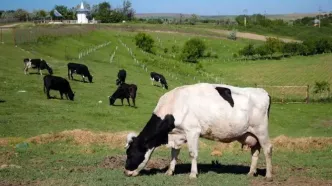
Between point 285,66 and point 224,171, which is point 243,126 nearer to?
point 224,171

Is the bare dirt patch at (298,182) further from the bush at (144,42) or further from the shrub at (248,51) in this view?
the shrub at (248,51)

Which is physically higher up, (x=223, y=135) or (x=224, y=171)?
(x=223, y=135)

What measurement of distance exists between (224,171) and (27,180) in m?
5.62

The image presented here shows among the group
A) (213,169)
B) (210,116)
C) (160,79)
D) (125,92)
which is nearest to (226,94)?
(210,116)

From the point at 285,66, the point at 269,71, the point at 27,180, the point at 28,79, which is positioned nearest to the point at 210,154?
the point at 27,180

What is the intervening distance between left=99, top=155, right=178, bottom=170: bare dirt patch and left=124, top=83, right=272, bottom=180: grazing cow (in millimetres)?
1179

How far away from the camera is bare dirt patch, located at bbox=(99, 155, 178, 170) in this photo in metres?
14.6

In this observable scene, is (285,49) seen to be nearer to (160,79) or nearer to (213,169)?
(160,79)

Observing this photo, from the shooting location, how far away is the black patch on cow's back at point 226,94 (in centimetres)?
1341

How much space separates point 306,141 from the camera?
20328mm

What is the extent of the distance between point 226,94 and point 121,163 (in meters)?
3.94

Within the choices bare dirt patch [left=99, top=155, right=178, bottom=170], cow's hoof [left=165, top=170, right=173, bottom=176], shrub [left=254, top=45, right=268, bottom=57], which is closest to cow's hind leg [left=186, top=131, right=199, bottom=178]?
cow's hoof [left=165, top=170, right=173, bottom=176]

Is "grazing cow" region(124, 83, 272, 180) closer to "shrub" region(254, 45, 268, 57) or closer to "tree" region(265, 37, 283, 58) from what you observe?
"shrub" region(254, 45, 268, 57)

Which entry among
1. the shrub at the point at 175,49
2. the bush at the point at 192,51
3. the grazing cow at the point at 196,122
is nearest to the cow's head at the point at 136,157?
the grazing cow at the point at 196,122
